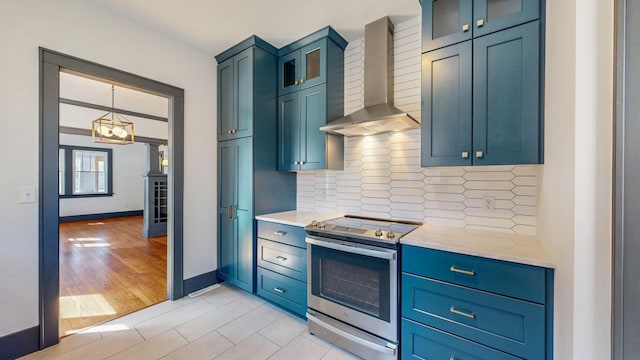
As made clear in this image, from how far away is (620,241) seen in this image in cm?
83

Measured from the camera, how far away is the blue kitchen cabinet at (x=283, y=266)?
2176 millimetres

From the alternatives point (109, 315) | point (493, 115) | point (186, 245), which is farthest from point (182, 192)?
point (493, 115)

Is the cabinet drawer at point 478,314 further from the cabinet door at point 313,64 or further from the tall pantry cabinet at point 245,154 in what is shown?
the cabinet door at point 313,64

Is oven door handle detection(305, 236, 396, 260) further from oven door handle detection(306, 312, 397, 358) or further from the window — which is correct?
the window

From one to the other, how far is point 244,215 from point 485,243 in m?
2.13

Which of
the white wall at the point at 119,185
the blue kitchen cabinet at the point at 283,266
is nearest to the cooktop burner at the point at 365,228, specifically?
the blue kitchen cabinet at the point at 283,266

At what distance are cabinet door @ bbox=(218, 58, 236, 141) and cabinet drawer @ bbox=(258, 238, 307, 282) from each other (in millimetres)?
1311

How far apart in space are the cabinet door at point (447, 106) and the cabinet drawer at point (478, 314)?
0.82 metres

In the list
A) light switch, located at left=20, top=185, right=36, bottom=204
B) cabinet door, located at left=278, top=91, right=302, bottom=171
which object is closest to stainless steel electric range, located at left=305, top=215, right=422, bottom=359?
cabinet door, located at left=278, top=91, right=302, bottom=171

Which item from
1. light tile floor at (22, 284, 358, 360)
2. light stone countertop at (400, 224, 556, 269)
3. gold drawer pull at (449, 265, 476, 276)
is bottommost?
Answer: light tile floor at (22, 284, 358, 360)

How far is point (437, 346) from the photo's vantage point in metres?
1.50

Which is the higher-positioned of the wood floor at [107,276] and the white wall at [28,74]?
the white wall at [28,74]

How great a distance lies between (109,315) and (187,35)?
2796 mm

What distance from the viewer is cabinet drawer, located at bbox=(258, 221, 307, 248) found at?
2180mm
